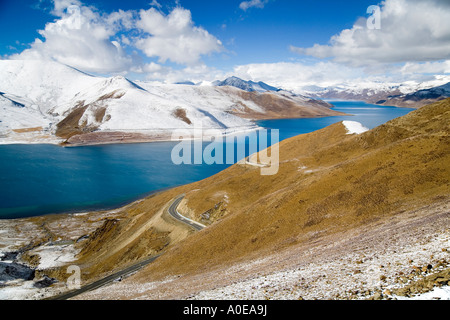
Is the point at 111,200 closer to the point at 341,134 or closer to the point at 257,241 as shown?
the point at 257,241

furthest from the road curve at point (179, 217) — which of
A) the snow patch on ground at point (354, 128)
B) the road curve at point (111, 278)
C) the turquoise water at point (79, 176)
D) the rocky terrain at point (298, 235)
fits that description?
the snow patch on ground at point (354, 128)

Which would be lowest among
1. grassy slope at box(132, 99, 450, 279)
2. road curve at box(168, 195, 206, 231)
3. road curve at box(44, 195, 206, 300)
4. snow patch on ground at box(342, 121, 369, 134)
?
road curve at box(44, 195, 206, 300)

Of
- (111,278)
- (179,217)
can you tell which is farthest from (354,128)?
(111,278)

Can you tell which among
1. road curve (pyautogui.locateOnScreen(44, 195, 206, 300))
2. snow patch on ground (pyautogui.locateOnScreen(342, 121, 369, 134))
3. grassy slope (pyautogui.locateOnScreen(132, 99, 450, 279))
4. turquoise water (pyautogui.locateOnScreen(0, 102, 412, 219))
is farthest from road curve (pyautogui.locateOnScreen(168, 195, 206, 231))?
snow patch on ground (pyautogui.locateOnScreen(342, 121, 369, 134))

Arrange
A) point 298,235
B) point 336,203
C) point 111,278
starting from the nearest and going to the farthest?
point 298,235
point 336,203
point 111,278

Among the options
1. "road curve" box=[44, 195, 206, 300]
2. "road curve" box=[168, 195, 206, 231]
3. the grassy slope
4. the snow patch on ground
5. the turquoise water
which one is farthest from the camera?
the turquoise water

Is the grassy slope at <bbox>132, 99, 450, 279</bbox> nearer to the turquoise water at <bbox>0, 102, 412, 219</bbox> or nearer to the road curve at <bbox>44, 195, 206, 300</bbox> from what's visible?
the road curve at <bbox>44, 195, 206, 300</bbox>

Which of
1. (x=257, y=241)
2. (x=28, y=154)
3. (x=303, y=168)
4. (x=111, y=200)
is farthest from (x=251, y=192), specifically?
(x=28, y=154)

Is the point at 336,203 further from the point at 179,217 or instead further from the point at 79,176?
the point at 79,176
